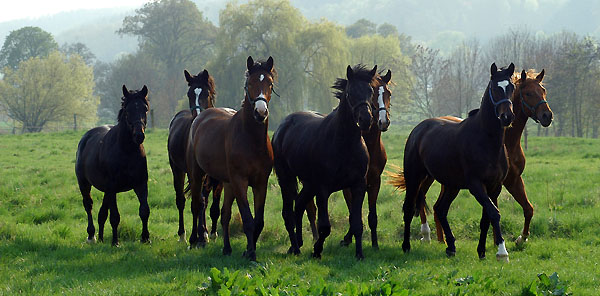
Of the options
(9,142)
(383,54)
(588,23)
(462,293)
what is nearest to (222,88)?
(9,142)

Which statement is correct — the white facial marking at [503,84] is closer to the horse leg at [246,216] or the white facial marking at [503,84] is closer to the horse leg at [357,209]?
the horse leg at [357,209]

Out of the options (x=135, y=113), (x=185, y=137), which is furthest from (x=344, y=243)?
(x=135, y=113)

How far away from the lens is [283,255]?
294 inches

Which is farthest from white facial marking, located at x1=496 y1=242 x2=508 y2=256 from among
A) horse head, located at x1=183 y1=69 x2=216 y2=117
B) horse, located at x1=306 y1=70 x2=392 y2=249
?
horse head, located at x1=183 y1=69 x2=216 y2=117

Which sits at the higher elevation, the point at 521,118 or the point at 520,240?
the point at 521,118

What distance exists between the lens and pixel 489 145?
23.0 ft

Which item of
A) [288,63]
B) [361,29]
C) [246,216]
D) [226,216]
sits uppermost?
[361,29]

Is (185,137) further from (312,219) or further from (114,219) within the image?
(312,219)

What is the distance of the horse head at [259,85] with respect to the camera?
6.61 meters

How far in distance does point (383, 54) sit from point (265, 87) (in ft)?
145

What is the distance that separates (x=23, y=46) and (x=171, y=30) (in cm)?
1915

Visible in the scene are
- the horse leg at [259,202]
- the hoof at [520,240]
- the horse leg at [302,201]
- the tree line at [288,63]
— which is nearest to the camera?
the horse leg at [259,202]

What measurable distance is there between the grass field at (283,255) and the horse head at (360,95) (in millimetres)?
1796

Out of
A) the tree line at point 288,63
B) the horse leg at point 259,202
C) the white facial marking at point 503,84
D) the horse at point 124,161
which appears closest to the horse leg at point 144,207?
the horse at point 124,161
